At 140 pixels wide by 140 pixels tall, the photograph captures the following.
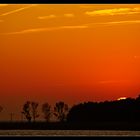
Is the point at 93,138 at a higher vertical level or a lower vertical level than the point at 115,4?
lower

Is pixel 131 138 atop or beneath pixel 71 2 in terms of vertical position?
beneath

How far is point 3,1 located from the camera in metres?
2.33

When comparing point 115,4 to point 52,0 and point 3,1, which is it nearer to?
point 52,0

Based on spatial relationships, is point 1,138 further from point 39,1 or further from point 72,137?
point 39,1

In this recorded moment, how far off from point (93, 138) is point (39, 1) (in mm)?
705

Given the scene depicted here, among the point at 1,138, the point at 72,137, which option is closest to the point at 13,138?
the point at 1,138

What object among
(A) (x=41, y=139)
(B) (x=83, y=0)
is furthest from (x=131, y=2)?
(A) (x=41, y=139)

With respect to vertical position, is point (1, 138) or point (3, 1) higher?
point (3, 1)

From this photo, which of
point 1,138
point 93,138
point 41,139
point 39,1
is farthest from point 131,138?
point 39,1

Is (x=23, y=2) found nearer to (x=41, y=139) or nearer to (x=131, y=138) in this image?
(x=41, y=139)

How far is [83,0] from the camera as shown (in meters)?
2.31

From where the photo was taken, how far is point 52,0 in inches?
90.7

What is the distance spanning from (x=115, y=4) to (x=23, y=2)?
1.42 feet

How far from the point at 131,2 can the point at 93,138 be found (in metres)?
0.67
